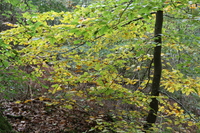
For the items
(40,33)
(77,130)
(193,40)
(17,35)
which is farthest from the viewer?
(77,130)

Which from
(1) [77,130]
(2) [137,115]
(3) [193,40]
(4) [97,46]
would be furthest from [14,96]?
(3) [193,40]

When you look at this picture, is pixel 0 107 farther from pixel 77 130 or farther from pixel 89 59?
pixel 89 59

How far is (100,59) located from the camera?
3.94 m

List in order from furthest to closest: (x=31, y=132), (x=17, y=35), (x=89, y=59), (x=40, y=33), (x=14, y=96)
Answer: (x=14, y=96) → (x=31, y=132) → (x=89, y=59) → (x=17, y=35) → (x=40, y=33)

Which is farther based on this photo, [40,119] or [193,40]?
[40,119]

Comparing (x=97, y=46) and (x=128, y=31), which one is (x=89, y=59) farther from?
(x=128, y=31)

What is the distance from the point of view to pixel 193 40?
291 cm

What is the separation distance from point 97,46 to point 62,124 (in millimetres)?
2943

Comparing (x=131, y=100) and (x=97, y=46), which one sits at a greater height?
(x=97, y=46)

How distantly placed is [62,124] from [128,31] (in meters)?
3.52

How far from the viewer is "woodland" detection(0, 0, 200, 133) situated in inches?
86.0

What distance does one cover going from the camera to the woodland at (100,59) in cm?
218

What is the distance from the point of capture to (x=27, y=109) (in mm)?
5688

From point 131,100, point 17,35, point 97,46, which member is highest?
point 17,35
